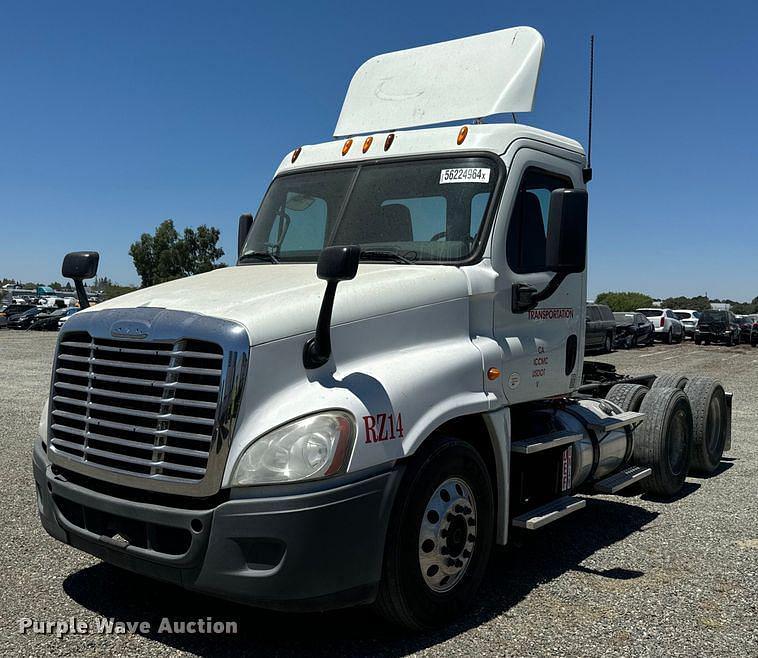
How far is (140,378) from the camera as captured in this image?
366 centimetres

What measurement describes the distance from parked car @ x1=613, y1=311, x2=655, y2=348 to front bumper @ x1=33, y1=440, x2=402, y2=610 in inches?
1254

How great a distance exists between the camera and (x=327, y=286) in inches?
142

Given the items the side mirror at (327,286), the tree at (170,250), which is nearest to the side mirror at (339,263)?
the side mirror at (327,286)

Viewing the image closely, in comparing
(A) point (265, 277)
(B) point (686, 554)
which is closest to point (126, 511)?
(A) point (265, 277)

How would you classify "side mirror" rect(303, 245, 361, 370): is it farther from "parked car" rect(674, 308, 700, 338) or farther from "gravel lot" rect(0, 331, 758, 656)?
"parked car" rect(674, 308, 700, 338)

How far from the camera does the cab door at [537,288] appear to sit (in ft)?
15.5

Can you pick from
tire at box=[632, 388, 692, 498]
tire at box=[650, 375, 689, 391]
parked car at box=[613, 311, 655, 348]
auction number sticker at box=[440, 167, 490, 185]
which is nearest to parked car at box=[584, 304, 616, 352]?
parked car at box=[613, 311, 655, 348]

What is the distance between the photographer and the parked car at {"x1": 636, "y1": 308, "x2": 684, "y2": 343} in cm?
3781

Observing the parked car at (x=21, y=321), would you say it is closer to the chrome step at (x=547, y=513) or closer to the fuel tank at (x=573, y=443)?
the fuel tank at (x=573, y=443)

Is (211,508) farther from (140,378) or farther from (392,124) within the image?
(392,124)

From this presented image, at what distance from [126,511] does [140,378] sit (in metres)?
0.63

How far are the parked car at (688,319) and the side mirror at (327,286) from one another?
40335 mm

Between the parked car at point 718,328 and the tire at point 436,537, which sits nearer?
the tire at point 436,537

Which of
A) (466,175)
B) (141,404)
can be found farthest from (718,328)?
(141,404)
